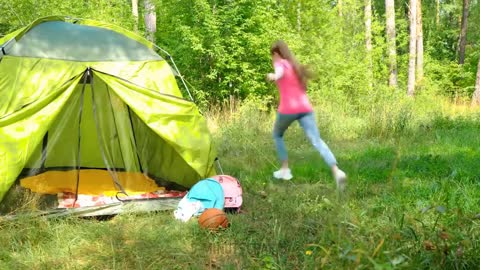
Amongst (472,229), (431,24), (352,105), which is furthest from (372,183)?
(431,24)

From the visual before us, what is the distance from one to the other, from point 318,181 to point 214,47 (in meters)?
6.03

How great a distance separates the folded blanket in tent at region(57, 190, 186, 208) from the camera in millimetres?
4312

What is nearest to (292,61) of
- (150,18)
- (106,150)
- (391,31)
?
(106,150)

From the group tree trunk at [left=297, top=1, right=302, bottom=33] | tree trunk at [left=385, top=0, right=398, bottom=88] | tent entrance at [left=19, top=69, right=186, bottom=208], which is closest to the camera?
tent entrance at [left=19, top=69, right=186, bottom=208]

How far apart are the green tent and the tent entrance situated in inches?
0.5

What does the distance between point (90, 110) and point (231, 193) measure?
224 centimetres

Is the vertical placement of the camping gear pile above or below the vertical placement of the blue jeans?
below

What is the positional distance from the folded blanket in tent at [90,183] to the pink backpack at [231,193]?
3.11 ft

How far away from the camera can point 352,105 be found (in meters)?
11.0

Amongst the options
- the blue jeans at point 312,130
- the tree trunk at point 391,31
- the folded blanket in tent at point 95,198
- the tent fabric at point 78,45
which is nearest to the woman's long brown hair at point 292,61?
the blue jeans at point 312,130

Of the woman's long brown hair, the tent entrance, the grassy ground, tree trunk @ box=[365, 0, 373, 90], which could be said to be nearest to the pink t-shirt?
the woman's long brown hair

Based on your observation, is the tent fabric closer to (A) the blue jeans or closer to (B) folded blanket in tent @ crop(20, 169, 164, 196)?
(B) folded blanket in tent @ crop(20, 169, 164, 196)

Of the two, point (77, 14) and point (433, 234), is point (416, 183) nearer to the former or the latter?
point (433, 234)

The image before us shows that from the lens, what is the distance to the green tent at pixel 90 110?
13.2 ft
